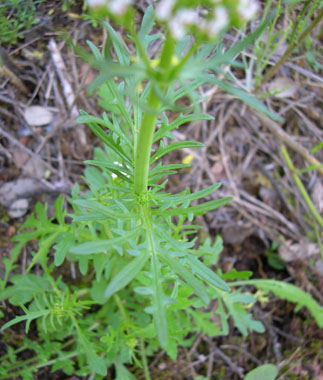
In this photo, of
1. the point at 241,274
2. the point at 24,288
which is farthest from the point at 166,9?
the point at 24,288

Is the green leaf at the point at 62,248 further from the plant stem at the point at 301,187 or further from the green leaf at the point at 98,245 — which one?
the plant stem at the point at 301,187

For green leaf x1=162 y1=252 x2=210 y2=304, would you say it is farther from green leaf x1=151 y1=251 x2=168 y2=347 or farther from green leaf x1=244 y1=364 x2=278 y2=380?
green leaf x1=244 y1=364 x2=278 y2=380

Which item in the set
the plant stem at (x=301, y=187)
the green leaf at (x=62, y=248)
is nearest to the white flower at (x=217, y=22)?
the green leaf at (x=62, y=248)

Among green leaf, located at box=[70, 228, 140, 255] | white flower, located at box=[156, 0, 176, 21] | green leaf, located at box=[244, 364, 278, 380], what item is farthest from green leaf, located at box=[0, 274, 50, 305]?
white flower, located at box=[156, 0, 176, 21]

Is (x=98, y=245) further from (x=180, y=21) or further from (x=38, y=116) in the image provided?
(x=38, y=116)

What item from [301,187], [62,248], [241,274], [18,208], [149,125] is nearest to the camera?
[149,125]
